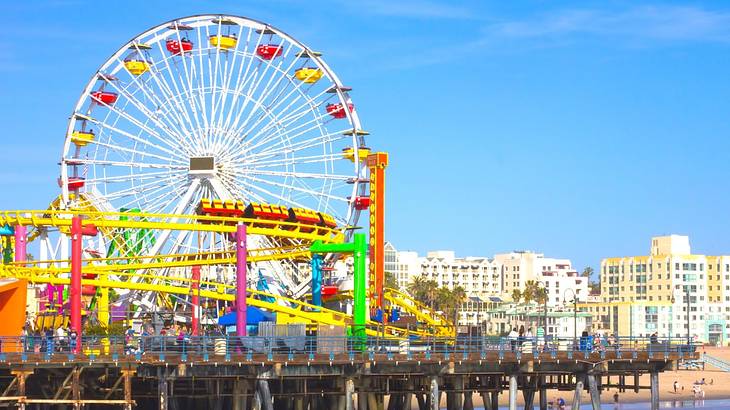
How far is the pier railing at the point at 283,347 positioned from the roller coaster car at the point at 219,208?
2516 centimetres

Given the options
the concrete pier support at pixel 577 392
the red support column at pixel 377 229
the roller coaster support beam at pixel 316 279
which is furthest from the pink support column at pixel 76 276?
the red support column at pixel 377 229

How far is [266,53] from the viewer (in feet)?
300

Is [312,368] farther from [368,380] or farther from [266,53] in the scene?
[266,53]

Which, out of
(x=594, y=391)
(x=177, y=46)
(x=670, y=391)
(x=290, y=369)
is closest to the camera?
(x=290, y=369)

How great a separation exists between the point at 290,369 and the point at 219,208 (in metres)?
33.5

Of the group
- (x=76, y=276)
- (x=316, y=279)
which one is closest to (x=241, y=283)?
Result: (x=76, y=276)

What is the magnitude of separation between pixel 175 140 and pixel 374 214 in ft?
44.2

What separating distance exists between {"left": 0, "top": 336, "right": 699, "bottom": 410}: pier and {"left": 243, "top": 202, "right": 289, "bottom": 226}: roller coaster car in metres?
22.1

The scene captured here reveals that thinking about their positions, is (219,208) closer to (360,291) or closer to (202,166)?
(202,166)

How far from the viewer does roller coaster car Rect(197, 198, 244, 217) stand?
86000mm

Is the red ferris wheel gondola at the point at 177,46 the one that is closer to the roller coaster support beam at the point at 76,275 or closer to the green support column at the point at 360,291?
the green support column at the point at 360,291

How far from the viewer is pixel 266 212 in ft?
284

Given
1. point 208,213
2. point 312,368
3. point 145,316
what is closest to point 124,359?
point 312,368

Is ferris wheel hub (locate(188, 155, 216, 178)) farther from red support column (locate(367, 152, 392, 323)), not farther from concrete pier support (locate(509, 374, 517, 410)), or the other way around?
concrete pier support (locate(509, 374, 517, 410))
